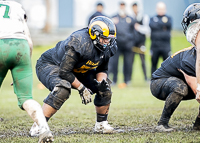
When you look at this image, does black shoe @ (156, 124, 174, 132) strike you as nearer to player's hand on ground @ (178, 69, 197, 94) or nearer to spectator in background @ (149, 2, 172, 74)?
player's hand on ground @ (178, 69, 197, 94)

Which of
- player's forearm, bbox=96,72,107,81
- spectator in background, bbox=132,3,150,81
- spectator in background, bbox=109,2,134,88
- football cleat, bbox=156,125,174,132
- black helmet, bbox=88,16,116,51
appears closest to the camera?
black helmet, bbox=88,16,116,51

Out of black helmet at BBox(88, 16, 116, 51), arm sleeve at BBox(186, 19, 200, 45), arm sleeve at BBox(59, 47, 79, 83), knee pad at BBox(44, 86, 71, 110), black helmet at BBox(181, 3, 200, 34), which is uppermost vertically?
black helmet at BBox(181, 3, 200, 34)

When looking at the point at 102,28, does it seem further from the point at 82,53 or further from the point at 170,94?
the point at 170,94

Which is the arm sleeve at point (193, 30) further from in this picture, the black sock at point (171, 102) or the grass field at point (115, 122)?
the grass field at point (115, 122)

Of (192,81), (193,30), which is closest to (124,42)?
(192,81)

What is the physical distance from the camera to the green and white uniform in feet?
12.8

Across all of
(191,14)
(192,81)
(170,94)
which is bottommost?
(170,94)

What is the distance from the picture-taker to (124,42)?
11570 millimetres

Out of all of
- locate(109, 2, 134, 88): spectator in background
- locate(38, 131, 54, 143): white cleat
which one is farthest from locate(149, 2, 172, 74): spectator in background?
locate(38, 131, 54, 143): white cleat

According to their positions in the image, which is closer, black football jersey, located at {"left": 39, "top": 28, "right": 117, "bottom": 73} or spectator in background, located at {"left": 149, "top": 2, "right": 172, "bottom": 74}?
black football jersey, located at {"left": 39, "top": 28, "right": 117, "bottom": 73}

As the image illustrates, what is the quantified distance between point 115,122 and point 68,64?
167cm

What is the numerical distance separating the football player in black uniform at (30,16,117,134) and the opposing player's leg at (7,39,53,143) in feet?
1.81

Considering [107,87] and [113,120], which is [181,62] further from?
[113,120]

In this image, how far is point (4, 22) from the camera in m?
4.00
